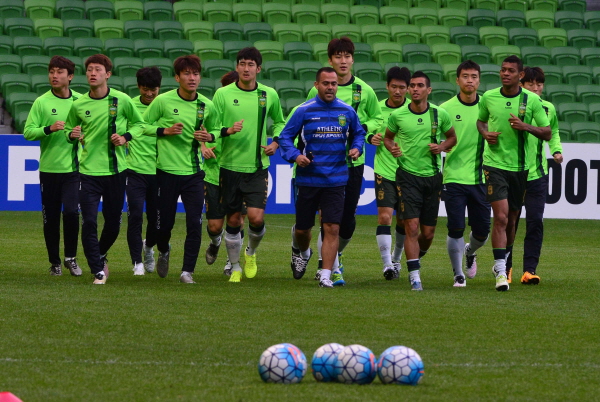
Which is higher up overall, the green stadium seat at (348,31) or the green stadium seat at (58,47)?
the green stadium seat at (348,31)

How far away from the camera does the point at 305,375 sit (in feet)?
19.2

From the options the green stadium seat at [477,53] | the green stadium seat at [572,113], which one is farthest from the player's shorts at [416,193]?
the green stadium seat at [477,53]

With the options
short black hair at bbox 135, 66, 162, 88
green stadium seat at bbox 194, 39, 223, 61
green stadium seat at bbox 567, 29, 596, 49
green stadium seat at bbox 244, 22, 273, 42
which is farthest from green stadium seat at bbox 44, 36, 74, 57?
green stadium seat at bbox 567, 29, 596, 49

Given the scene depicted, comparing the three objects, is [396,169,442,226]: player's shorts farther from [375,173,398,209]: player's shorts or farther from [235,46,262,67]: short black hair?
[235,46,262,67]: short black hair

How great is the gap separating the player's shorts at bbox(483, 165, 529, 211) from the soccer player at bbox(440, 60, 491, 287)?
0.14 metres

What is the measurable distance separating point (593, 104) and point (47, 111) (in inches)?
578

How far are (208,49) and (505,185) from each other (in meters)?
13.7

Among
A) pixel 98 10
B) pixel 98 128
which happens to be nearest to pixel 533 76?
pixel 98 128

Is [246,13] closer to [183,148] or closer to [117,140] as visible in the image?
[183,148]

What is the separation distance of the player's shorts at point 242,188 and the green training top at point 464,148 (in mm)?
1828

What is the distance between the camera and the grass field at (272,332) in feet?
18.0

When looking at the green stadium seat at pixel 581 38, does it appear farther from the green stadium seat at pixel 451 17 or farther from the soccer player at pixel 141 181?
the soccer player at pixel 141 181

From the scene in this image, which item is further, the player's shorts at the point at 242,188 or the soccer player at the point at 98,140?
the player's shorts at the point at 242,188

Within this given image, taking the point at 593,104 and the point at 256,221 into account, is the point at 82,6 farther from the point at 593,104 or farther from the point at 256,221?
the point at 256,221
